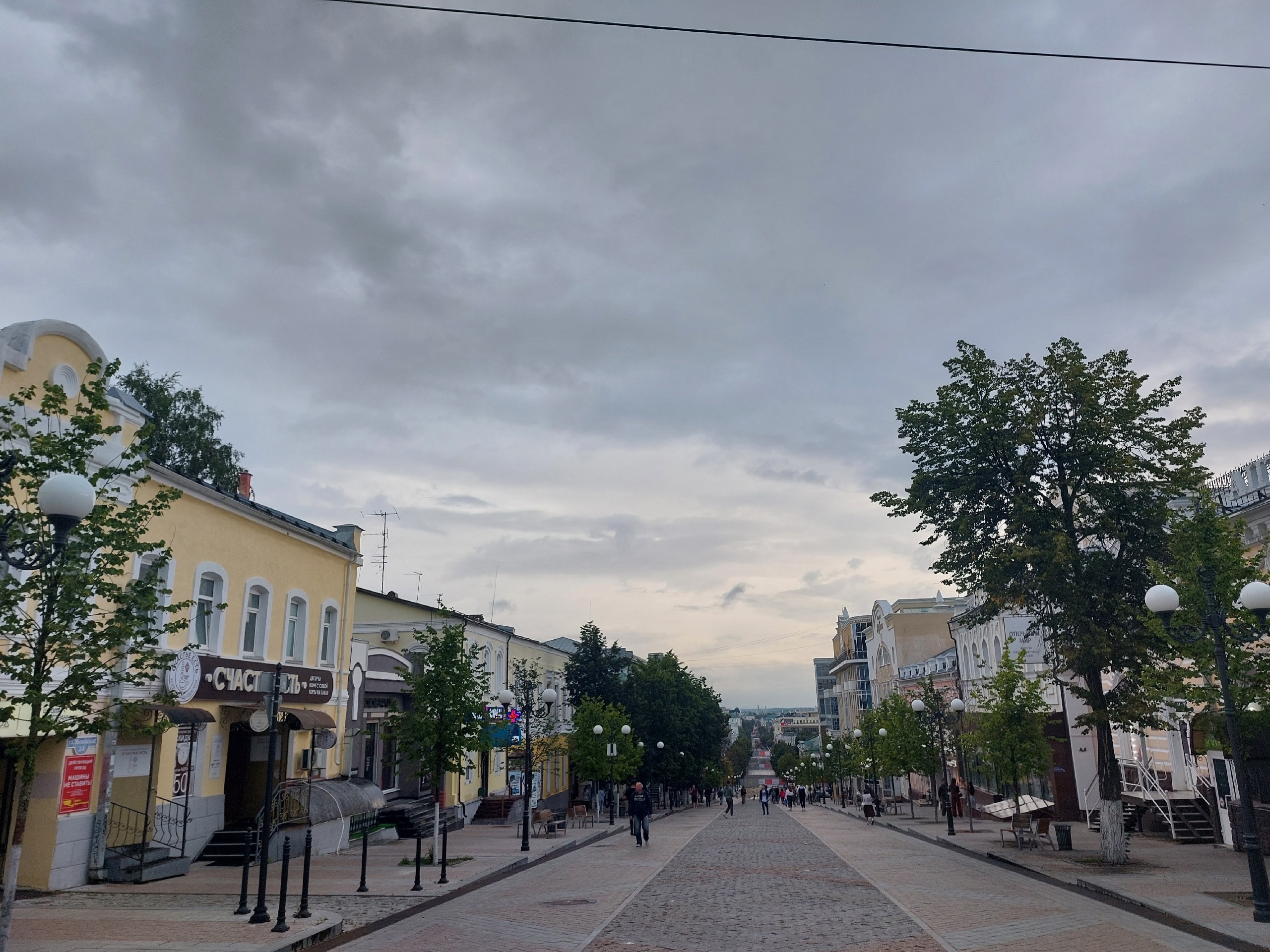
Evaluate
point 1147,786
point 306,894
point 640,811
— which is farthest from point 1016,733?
point 306,894

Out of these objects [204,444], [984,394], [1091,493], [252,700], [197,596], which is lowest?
[252,700]

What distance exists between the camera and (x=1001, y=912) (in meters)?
13.9

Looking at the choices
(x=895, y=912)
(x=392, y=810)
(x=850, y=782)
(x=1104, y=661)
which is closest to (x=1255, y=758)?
(x=1104, y=661)

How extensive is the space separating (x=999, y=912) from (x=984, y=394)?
12.0 m

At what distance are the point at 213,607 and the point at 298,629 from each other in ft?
14.7

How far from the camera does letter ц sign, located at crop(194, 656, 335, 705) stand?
20641 mm

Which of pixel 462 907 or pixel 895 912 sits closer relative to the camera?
pixel 895 912

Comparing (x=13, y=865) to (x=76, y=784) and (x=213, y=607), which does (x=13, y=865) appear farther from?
(x=213, y=607)

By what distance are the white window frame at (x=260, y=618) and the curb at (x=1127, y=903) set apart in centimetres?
1857

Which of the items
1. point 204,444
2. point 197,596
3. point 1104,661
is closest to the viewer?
point 1104,661

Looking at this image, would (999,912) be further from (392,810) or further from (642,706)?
(642,706)

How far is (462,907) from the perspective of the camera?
15.1m

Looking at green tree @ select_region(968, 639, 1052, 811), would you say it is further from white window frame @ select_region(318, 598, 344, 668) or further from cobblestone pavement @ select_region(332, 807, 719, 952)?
white window frame @ select_region(318, 598, 344, 668)

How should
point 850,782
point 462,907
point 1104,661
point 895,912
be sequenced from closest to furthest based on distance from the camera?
point 895,912, point 462,907, point 1104,661, point 850,782
